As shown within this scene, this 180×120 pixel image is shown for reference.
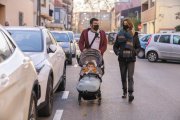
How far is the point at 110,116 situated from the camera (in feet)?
27.6

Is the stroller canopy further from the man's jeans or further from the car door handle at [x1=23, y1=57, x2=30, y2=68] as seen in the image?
the car door handle at [x1=23, y1=57, x2=30, y2=68]

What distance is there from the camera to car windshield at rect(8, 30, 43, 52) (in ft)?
28.5

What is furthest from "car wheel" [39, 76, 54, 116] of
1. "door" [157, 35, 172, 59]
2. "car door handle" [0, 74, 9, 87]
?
"door" [157, 35, 172, 59]

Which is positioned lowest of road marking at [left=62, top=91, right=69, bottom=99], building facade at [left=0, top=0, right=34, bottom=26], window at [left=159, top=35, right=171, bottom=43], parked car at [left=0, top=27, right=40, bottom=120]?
road marking at [left=62, top=91, right=69, bottom=99]

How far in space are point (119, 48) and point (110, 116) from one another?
2.23 meters

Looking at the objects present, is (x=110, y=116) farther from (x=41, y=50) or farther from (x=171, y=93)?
(x=171, y=93)

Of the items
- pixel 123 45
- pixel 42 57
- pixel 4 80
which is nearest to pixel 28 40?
pixel 42 57

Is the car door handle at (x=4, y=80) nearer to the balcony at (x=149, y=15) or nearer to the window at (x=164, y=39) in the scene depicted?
the window at (x=164, y=39)

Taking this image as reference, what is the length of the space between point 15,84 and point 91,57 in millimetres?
5271

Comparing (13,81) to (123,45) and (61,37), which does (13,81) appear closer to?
(123,45)

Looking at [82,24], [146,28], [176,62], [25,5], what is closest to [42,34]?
[176,62]

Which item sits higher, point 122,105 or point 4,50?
point 4,50

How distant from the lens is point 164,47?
2408 cm

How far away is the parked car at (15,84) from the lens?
420 cm
